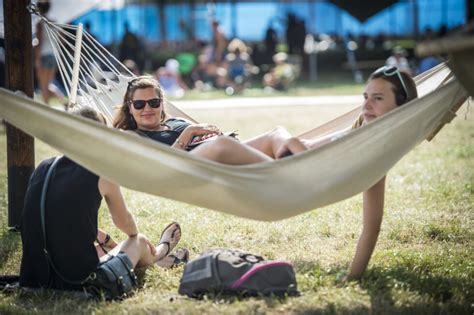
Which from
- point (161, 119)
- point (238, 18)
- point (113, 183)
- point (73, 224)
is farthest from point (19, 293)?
point (238, 18)

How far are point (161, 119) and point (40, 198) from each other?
1.28 metres

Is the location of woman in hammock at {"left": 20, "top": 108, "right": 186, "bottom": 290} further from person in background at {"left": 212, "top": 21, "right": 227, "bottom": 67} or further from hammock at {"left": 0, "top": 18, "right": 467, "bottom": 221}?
person in background at {"left": 212, "top": 21, "right": 227, "bottom": 67}

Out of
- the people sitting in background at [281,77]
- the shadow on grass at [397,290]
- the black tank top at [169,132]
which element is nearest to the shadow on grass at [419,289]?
the shadow on grass at [397,290]

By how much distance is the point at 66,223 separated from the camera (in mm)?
2949

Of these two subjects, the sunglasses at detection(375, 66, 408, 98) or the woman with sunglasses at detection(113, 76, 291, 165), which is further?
the woman with sunglasses at detection(113, 76, 291, 165)

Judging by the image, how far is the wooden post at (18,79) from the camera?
3.92 m

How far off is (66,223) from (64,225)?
1 centimetres

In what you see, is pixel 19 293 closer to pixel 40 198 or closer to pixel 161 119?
pixel 40 198

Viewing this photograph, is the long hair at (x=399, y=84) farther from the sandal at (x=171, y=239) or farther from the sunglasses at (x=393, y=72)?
the sandal at (x=171, y=239)

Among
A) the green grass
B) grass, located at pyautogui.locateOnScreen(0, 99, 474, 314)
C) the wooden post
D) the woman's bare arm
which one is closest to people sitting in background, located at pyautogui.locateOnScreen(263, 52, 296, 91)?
the green grass

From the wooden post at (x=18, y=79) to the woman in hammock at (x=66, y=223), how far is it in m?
1.04

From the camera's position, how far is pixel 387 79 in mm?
3098

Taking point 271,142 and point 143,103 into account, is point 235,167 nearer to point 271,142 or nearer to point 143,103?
point 271,142

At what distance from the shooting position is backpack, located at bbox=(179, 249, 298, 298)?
2906mm
